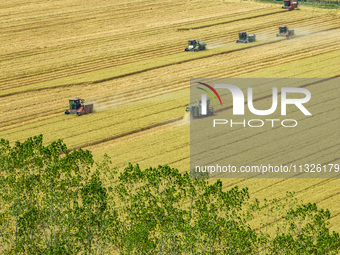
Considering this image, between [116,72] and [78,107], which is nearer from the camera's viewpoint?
[78,107]

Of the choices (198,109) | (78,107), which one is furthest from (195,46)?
(78,107)

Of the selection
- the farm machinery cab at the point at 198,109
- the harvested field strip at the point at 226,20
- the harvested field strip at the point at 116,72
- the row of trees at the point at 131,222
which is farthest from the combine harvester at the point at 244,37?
the row of trees at the point at 131,222

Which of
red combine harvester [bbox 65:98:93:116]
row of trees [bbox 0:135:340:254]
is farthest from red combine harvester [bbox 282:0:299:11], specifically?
→ row of trees [bbox 0:135:340:254]

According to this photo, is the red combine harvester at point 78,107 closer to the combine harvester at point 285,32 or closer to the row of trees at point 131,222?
the row of trees at point 131,222

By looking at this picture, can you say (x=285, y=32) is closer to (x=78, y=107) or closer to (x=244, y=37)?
(x=244, y=37)

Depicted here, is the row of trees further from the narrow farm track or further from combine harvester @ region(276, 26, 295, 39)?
combine harvester @ region(276, 26, 295, 39)

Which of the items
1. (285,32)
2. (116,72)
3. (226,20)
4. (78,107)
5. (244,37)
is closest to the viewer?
(78,107)

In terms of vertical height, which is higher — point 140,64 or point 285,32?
point 285,32

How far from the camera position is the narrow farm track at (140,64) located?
55.9m

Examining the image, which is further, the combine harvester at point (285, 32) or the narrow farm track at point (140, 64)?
the combine harvester at point (285, 32)

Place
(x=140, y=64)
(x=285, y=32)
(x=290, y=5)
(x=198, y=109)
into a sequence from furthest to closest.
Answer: (x=290, y=5) < (x=285, y=32) < (x=140, y=64) < (x=198, y=109)

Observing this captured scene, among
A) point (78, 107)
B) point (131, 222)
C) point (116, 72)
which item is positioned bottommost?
point (116, 72)

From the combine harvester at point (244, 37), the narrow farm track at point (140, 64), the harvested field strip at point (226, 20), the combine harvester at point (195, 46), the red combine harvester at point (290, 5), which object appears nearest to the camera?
the narrow farm track at point (140, 64)

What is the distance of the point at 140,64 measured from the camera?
3159 inches
